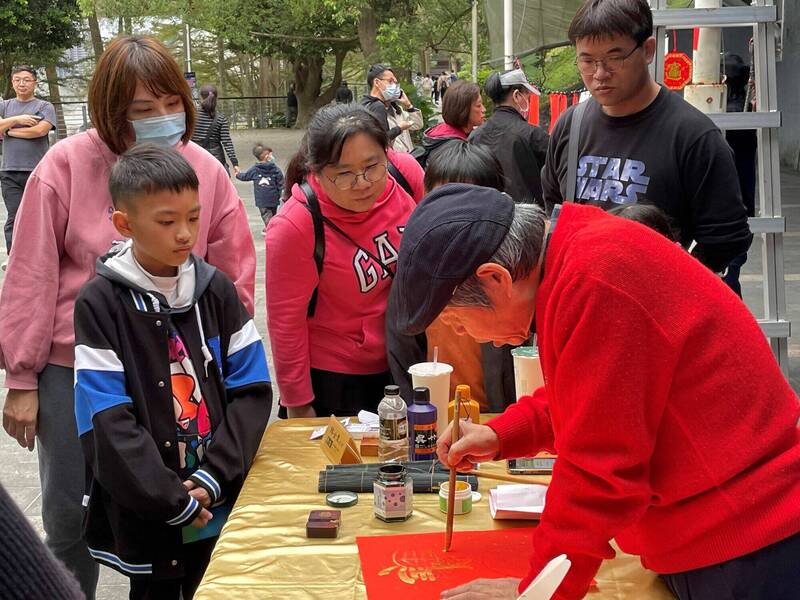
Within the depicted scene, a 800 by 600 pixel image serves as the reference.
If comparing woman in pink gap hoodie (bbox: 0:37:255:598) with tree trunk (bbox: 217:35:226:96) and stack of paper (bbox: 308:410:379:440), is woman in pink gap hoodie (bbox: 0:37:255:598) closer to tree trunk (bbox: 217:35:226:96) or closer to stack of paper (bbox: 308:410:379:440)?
stack of paper (bbox: 308:410:379:440)

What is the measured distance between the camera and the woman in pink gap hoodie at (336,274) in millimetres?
2771

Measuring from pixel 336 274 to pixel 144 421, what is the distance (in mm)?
828

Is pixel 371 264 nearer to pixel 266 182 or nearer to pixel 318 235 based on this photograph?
pixel 318 235

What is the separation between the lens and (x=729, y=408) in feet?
4.64

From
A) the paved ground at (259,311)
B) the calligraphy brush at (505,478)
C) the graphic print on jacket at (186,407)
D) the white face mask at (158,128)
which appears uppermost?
the white face mask at (158,128)

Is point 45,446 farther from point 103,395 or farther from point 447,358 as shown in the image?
point 447,358

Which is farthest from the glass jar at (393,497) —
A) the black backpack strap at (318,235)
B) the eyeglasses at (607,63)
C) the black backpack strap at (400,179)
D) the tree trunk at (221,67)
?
the tree trunk at (221,67)

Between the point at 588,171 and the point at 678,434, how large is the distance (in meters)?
1.74

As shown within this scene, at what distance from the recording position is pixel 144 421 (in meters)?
2.25

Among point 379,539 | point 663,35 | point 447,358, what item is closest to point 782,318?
point 663,35

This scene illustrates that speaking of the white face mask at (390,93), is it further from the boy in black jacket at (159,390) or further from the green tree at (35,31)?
the green tree at (35,31)

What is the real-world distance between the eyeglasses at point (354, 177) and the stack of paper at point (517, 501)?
105 cm

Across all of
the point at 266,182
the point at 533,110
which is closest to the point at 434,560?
the point at 533,110

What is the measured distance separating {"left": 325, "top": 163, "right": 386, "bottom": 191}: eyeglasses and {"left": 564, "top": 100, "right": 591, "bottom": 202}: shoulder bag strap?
2.29ft
